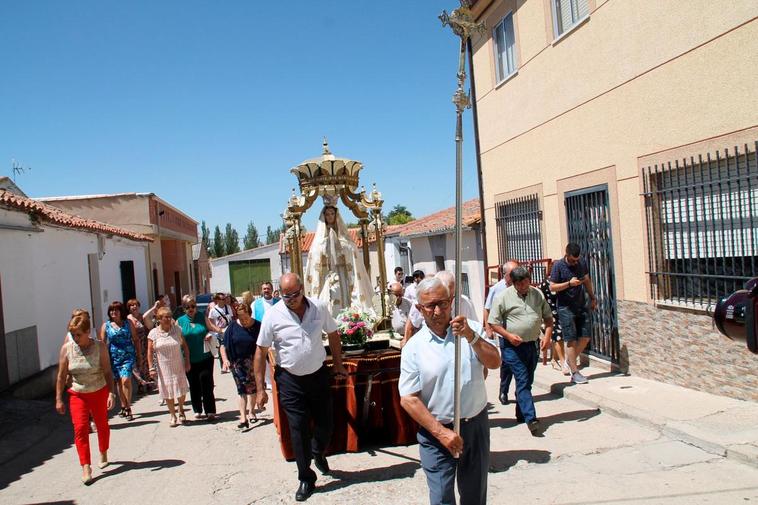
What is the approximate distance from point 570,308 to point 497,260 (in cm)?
417

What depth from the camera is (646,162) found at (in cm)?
752

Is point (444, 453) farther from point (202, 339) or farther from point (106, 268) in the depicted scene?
point (106, 268)

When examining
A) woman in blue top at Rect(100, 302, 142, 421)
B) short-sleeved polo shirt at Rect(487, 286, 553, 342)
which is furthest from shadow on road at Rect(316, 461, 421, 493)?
woman in blue top at Rect(100, 302, 142, 421)

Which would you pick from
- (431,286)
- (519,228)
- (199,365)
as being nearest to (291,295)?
(431,286)

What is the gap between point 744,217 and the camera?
619 cm

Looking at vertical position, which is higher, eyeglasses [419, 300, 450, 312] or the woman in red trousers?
eyeglasses [419, 300, 450, 312]

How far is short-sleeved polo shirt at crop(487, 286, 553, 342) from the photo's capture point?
6.27 metres

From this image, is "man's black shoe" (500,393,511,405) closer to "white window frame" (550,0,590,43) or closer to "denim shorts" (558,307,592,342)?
"denim shorts" (558,307,592,342)

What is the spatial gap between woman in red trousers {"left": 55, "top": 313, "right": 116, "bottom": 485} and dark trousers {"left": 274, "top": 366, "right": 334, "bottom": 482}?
2.05 meters

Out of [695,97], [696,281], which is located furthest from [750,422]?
[695,97]

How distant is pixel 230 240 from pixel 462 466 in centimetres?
8057

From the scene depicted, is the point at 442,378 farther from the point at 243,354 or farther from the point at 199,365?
the point at 199,365

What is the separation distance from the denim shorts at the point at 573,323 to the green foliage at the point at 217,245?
7305 cm

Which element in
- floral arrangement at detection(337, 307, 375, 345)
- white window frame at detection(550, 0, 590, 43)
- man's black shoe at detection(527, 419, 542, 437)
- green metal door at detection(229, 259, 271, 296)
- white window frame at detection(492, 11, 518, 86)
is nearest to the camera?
man's black shoe at detection(527, 419, 542, 437)
